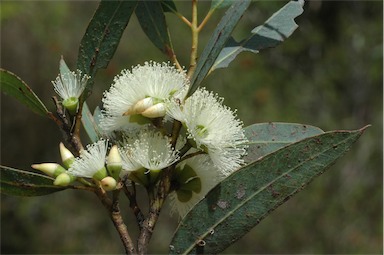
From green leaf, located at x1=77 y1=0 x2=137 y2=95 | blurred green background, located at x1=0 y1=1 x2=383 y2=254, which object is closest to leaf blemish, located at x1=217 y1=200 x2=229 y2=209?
green leaf, located at x1=77 y1=0 x2=137 y2=95

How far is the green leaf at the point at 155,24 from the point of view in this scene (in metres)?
0.75

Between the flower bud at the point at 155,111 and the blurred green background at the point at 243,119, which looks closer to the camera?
the flower bud at the point at 155,111

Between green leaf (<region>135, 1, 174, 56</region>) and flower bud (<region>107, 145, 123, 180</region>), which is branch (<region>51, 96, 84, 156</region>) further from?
green leaf (<region>135, 1, 174, 56</region>)

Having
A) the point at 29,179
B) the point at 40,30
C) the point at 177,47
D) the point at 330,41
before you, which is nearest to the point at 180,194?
the point at 29,179

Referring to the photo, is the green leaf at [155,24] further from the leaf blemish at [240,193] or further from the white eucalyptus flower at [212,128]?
the leaf blemish at [240,193]

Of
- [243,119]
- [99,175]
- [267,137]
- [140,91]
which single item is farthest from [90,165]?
[243,119]

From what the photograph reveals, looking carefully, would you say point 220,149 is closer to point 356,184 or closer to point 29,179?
point 29,179

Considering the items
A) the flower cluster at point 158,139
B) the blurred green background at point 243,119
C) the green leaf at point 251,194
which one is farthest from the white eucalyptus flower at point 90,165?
the blurred green background at point 243,119

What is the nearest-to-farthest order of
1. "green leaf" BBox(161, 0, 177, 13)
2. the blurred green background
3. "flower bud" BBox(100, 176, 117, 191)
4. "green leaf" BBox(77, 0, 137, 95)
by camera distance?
"flower bud" BBox(100, 176, 117, 191) → "green leaf" BBox(77, 0, 137, 95) → "green leaf" BBox(161, 0, 177, 13) → the blurred green background

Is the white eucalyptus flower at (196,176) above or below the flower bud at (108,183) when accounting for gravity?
above

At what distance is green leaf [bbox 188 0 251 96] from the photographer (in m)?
0.58

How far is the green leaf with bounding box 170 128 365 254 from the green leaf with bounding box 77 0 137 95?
0.71 ft

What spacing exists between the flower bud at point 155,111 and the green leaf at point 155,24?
145 mm

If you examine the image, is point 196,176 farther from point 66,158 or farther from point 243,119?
point 243,119
